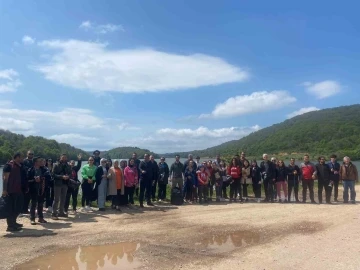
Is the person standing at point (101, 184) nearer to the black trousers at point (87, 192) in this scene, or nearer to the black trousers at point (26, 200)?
the black trousers at point (87, 192)

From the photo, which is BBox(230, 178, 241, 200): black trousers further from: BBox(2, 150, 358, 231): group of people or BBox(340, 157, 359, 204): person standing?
BBox(340, 157, 359, 204): person standing

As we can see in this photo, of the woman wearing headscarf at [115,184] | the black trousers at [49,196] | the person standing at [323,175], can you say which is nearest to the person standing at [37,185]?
the black trousers at [49,196]

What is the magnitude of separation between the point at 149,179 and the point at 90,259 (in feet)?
20.7

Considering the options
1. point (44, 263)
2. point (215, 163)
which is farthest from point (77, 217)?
point (215, 163)

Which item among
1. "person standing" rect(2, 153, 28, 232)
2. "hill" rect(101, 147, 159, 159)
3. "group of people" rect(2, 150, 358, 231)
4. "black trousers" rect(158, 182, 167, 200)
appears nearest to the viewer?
"person standing" rect(2, 153, 28, 232)

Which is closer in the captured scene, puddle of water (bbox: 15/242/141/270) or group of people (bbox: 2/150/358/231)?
puddle of water (bbox: 15/242/141/270)

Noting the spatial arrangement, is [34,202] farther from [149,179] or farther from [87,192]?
[149,179]

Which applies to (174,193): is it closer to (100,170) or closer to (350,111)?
(100,170)

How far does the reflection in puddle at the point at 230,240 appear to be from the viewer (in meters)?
7.12

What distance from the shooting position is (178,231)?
846cm

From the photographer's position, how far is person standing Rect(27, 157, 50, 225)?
30.2 feet

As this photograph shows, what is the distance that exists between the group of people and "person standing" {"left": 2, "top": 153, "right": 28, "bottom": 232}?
5 cm

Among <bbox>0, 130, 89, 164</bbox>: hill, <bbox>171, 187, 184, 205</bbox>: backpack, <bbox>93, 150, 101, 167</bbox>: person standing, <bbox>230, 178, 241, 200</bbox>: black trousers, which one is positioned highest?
<bbox>0, 130, 89, 164</bbox>: hill

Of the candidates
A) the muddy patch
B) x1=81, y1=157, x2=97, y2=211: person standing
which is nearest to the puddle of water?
the muddy patch
